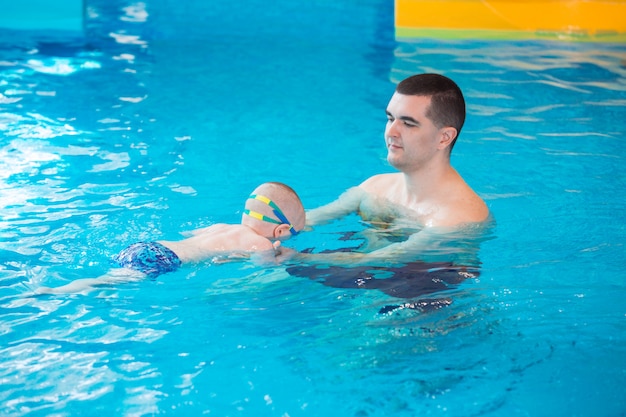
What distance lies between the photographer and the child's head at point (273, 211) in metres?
4.70

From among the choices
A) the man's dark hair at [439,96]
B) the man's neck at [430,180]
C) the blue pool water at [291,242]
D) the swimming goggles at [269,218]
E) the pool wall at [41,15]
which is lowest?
the blue pool water at [291,242]

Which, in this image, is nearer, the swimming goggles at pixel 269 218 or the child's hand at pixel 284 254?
the child's hand at pixel 284 254

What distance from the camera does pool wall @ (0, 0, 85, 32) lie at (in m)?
12.3

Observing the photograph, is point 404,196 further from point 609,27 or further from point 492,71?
point 609,27

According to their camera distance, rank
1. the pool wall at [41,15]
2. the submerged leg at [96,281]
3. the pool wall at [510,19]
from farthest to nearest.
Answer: the pool wall at [510,19], the pool wall at [41,15], the submerged leg at [96,281]

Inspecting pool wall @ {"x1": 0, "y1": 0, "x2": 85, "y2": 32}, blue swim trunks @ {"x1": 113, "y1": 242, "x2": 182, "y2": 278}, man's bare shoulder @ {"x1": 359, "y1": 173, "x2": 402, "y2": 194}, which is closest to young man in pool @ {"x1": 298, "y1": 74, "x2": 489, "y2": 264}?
man's bare shoulder @ {"x1": 359, "y1": 173, "x2": 402, "y2": 194}

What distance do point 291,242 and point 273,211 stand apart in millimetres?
616

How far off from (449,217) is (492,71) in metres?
6.08

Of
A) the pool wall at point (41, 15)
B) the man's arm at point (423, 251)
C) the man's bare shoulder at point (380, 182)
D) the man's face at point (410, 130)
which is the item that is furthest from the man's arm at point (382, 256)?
the pool wall at point (41, 15)

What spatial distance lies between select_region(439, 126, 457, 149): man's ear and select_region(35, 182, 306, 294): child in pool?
0.93 m

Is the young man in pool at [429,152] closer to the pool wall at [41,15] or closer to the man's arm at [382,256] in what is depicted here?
the man's arm at [382,256]

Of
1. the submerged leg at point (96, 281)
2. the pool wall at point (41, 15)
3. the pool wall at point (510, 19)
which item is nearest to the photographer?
the submerged leg at point (96, 281)

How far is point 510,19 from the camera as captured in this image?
13.0 m

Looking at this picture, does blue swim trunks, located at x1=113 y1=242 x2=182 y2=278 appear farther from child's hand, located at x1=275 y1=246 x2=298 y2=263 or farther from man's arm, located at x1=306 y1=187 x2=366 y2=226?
man's arm, located at x1=306 y1=187 x2=366 y2=226
